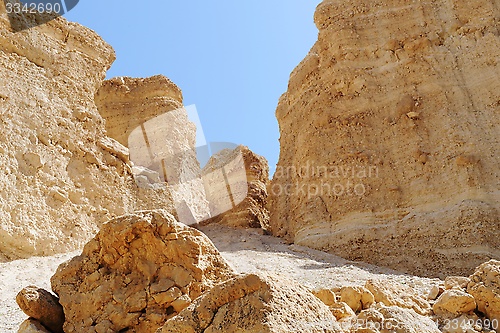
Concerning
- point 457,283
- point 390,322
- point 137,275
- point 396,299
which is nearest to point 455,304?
point 396,299

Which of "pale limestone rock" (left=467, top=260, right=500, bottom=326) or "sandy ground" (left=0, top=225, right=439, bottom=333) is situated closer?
"pale limestone rock" (left=467, top=260, right=500, bottom=326)

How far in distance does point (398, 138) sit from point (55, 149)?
9.09m

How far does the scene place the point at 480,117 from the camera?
1260 cm

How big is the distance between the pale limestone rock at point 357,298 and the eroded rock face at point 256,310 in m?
1.95

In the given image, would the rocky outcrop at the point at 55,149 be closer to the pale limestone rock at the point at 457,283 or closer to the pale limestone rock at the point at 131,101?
the pale limestone rock at the point at 131,101

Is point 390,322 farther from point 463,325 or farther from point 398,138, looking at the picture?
point 398,138

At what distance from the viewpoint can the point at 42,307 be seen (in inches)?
185

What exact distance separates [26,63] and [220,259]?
31.3 feet

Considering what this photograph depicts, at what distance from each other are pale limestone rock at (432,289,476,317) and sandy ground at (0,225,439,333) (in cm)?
138

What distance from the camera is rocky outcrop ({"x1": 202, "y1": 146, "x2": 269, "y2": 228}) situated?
64.0 ft

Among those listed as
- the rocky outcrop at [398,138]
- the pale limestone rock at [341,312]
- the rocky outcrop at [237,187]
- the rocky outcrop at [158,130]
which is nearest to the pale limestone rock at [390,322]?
the pale limestone rock at [341,312]

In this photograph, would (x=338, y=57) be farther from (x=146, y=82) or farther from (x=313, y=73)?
(x=146, y=82)

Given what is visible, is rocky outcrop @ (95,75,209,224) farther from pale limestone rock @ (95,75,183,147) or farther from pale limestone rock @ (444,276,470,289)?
pale limestone rock @ (444,276,470,289)

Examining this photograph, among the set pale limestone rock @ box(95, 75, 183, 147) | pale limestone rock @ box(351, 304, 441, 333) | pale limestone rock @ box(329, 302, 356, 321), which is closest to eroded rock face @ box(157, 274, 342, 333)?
pale limestone rock @ box(351, 304, 441, 333)
